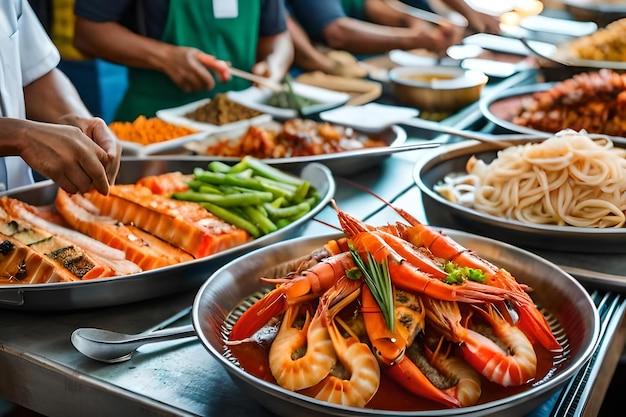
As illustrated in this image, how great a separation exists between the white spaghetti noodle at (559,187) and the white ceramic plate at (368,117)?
858mm

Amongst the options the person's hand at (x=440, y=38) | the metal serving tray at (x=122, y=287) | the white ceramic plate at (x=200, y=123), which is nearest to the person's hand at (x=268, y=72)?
the white ceramic plate at (x=200, y=123)

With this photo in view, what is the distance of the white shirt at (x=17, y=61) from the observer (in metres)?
2.60

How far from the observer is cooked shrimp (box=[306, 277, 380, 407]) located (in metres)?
1.33

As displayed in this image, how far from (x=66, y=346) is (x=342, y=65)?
11.6 feet

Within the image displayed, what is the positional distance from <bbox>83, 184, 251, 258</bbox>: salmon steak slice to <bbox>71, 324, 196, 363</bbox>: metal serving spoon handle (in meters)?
0.50

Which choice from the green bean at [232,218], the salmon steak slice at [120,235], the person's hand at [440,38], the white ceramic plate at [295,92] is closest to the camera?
the salmon steak slice at [120,235]

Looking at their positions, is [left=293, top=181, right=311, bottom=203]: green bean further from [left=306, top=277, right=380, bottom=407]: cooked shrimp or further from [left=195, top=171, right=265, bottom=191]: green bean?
[left=306, top=277, right=380, bottom=407]: cooked shrimp

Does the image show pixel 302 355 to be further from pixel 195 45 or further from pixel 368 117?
pixel 195 45

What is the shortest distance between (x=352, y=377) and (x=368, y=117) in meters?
2.23

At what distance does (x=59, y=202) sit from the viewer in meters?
2.33

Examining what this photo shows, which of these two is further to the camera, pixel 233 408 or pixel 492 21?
pixel 492 21

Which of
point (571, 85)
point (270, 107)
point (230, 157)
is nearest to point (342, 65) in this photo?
point (270, 107)

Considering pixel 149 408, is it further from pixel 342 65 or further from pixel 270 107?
pixel 342 65

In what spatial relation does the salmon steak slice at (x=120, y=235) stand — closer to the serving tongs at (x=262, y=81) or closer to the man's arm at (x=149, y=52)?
the serving tongs at (x=262, y=81)
